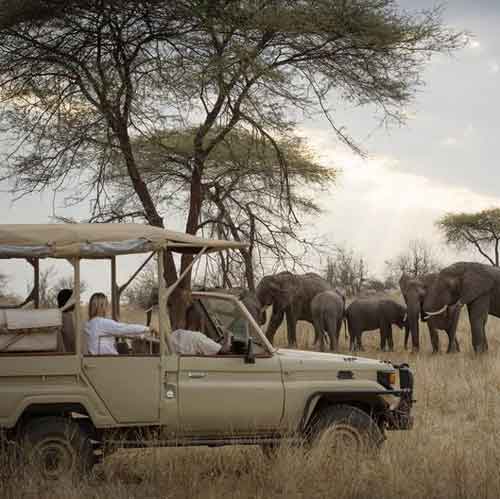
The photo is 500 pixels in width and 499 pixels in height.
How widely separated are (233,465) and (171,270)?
1171 centimetres

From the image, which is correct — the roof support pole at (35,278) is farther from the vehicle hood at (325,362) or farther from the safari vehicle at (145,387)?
the vehicle hood at (325,362)

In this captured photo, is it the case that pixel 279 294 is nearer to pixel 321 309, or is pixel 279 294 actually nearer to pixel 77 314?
pixel 321 309

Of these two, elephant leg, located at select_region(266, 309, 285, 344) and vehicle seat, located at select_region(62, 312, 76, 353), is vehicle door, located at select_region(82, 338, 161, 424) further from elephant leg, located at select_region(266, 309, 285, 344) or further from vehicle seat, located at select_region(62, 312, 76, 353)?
elephant leg, located at select_region(266, 309, 285, 344)

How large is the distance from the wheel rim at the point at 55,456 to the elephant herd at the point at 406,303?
15.7m

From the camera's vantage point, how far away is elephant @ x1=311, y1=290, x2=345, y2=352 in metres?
25.7

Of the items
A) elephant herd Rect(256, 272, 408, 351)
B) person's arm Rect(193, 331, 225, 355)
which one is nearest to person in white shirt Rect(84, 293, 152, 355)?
person's arm Rect(193, 331, 225, 355)

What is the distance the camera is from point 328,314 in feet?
85.0

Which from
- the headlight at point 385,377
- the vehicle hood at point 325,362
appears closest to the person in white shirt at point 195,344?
the vehicle hood at point 325,362

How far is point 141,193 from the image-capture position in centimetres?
2180

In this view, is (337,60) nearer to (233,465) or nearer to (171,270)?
(171,270)

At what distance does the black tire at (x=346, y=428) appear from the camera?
930 centimetres

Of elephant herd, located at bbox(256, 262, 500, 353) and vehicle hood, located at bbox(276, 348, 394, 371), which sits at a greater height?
elephant herd, located at bbox(256, 262, 500, 353)

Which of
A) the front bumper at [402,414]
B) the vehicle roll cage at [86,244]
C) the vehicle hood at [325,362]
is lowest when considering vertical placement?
the front bumper at [402,414]

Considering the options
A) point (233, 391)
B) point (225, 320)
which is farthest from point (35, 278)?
point (233, 391)
